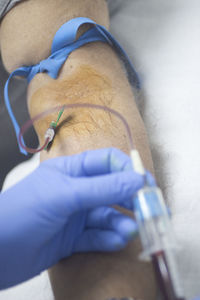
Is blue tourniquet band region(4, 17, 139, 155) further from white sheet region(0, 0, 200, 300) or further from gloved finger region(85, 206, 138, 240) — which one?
gloved finger region(85, 206, 138, 240)

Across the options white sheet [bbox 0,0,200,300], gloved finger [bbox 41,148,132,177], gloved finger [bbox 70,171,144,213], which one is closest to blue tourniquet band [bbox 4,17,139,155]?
white sheet [bbox 0,0,200,300]

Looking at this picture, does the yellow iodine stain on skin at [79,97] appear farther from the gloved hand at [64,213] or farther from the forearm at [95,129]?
the gloved hand at [64,213]

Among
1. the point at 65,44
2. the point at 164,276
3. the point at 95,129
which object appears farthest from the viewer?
the point at 65,44

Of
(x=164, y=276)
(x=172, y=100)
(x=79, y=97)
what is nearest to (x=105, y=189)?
(x=164, y=276)

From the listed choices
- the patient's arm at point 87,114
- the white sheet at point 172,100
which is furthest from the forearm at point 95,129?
the white sheet at point 172,100

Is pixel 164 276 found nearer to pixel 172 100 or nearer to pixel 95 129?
pixel 95 129

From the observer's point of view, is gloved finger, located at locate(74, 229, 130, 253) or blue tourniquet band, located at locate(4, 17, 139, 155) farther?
blue tourniquet band, located at locate(4, 17, 139, 155)

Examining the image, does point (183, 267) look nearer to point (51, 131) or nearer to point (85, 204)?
point (85, 204)
